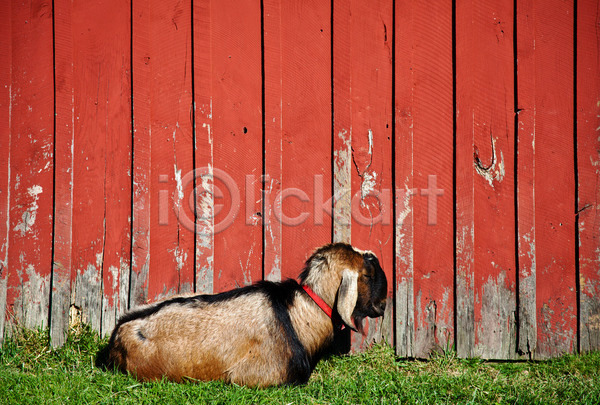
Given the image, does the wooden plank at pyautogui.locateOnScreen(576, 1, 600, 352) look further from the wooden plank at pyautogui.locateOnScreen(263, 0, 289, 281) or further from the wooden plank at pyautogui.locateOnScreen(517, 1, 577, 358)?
the wooden plank at pyautogui.locateOnScreen(263, 0, 289, 281)

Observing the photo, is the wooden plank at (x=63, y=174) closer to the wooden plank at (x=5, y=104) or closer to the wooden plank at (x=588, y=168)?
the wooden plank at (x=5, y=104)

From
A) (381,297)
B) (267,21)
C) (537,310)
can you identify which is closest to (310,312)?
(381,297)

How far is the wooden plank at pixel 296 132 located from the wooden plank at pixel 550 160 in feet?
5.96

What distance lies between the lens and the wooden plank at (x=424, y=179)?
3967 millimetres

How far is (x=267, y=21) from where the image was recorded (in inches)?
159

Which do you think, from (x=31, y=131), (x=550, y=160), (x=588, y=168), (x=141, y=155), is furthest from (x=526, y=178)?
(x=31, y=131)

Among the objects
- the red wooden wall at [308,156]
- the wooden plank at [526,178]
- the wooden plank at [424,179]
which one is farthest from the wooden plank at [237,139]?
the wooden plank at [526,178]

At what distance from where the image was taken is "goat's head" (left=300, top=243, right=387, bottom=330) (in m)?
3.23

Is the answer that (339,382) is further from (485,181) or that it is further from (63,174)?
(63,174)

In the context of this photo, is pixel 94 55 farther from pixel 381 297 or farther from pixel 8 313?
pixel 381 297

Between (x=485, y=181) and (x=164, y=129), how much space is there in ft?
10.0

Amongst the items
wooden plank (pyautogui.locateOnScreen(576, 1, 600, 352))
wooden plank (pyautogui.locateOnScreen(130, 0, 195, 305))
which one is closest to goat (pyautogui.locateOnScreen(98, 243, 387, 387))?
wooden plank (pyautogui.locateOnScreen(130, 0, 195, 305))

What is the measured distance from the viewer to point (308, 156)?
13.3ft

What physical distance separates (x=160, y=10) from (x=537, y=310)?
4.50 metres
